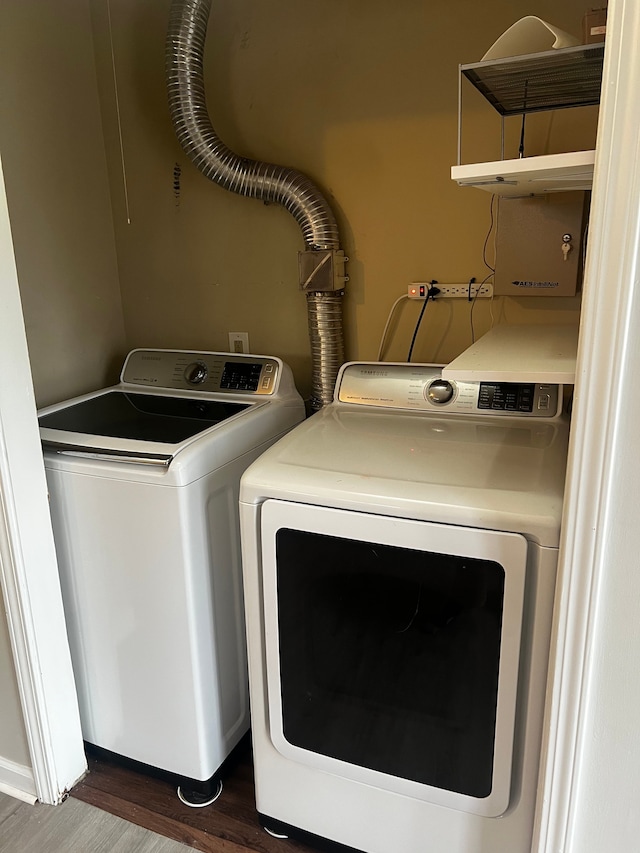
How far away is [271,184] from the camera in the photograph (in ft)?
6.26

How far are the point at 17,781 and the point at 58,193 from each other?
69.7 inches

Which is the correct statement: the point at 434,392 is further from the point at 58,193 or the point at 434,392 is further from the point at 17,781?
the point at 17,781

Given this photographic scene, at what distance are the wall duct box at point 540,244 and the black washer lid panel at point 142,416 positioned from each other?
2.82 feet

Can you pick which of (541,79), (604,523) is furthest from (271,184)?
(604,523)

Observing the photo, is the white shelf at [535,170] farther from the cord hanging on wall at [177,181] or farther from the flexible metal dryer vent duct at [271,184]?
the cord hanging on wall at [177,181]

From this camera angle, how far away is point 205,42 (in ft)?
6.48

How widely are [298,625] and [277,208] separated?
4.32 ft

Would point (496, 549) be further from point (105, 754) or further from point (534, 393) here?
point (105, 754)

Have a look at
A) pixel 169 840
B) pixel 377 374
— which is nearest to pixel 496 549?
pixel 377 374

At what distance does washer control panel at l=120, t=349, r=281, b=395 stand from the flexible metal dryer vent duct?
8.0 inches

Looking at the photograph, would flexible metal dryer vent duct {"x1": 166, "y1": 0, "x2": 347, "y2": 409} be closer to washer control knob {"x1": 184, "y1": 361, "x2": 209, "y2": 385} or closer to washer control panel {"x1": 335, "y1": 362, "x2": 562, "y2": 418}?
washer control panel {"x1": 335, "y1": 362, "x2": 562, "y2": 418}

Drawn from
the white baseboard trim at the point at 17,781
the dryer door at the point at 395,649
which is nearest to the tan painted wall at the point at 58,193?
the white baseboard trim at the point at 17,781

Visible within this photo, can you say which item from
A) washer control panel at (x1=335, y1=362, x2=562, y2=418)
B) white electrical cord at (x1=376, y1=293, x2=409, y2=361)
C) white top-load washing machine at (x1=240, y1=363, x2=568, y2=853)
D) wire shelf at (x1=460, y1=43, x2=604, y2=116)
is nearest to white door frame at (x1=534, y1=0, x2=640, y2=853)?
white top-load washing machine at (x1=240, y1=363, x2=568, y2=853)

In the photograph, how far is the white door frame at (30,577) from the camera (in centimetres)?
141
